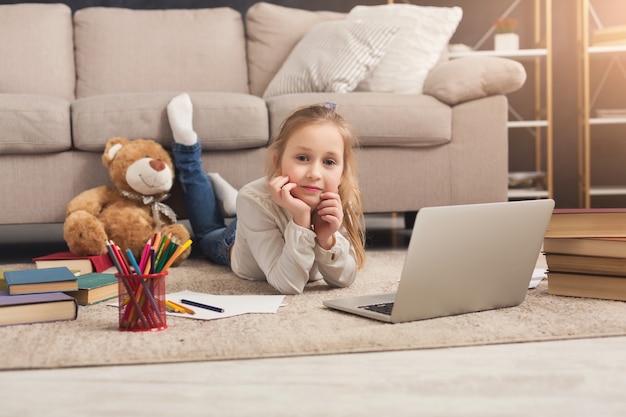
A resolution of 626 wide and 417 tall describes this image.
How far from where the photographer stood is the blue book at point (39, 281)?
1472 mm

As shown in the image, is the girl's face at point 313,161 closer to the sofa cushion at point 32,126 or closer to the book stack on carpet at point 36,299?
the book stack on carpet at point 36,299

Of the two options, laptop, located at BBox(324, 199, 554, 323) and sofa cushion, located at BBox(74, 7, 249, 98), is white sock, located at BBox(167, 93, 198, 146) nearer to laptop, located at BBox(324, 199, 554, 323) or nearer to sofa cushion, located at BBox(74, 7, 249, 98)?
sofa cushion, located at BBox(74, 7, 249, 98)

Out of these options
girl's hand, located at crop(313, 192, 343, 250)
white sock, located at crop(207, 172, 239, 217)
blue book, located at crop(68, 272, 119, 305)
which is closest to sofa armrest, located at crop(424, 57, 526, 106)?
white sock, located at crop(207, 172, 239, 217)

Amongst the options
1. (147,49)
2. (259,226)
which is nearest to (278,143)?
(259,226)

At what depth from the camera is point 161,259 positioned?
1.35m

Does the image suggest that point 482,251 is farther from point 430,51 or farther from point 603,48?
point 603,48

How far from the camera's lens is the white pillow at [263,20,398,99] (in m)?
2.94

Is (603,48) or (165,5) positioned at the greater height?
(165,5)

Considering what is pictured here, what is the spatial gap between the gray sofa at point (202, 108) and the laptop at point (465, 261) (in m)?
1.21

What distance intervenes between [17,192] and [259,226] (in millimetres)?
1050

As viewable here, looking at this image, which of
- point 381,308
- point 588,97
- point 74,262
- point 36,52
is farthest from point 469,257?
point 588,97

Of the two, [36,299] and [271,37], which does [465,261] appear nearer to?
[36,299]

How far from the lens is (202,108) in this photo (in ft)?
8.40

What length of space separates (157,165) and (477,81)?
117 centimetres
